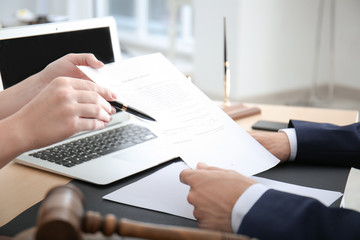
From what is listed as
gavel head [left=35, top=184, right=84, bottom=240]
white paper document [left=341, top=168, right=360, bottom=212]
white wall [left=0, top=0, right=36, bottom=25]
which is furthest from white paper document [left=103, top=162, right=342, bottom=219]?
white wall [left=0, top=0, right=36, bottom=25]

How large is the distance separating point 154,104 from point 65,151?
12.1 inches

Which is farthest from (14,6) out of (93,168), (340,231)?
(340,231)

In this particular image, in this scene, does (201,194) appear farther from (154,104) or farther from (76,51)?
(76,51)

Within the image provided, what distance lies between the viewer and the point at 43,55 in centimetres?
129

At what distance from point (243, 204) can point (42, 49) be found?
0.77 m

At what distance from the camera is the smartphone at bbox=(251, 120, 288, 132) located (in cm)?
140

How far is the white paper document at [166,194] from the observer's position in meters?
0.90

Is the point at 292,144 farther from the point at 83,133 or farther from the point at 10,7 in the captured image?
the point at 10,7

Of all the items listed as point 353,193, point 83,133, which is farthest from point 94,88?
point 353,193

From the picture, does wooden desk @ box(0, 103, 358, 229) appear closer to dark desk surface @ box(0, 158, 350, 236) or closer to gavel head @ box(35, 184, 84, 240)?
dark desk surface @ box(0, 158, 350, 236)

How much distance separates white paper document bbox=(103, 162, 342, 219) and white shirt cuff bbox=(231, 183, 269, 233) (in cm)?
11

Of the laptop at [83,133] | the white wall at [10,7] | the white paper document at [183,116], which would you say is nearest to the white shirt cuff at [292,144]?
the white paper document at [183,116]

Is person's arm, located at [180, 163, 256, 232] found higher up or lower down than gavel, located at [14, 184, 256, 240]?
lower down

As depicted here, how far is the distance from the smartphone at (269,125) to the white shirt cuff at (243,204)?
24.3 inches
